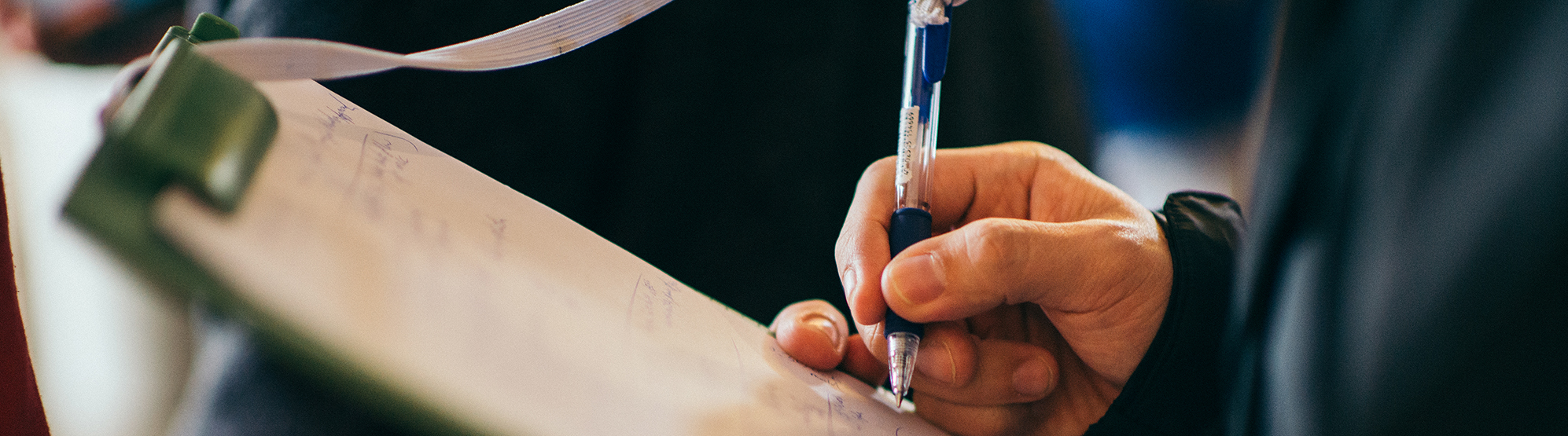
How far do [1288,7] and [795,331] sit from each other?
0.24 metres

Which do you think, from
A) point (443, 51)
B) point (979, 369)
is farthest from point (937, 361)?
point (443, 51)

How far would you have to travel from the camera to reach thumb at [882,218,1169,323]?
1.05ft

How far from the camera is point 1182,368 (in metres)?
0.36

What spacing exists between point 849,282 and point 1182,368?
0.18m

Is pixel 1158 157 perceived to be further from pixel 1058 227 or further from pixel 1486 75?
pixel 1486 75

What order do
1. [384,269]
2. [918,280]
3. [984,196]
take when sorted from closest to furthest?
[384,269]
[918,280]
[984,196]

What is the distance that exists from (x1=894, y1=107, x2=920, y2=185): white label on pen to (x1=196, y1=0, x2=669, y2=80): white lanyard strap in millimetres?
140

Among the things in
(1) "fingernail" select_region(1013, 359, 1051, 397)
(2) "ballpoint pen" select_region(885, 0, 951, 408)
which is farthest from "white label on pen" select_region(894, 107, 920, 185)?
(1) "fingernail" select_region(1013, 359, 1051, 397)

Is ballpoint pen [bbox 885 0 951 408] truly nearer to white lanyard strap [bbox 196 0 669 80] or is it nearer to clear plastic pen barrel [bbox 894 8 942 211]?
clear plastic pen barrel [bbox 894 8 942 211]

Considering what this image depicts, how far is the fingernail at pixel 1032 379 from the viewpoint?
0.38 meters

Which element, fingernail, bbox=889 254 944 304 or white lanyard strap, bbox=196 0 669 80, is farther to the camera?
fingernail, bbox=889 254 944 304

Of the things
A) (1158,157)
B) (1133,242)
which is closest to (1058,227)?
(1133,242)

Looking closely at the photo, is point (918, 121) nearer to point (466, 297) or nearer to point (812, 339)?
point (812, 339)

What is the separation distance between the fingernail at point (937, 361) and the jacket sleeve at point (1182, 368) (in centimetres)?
Result: 8
